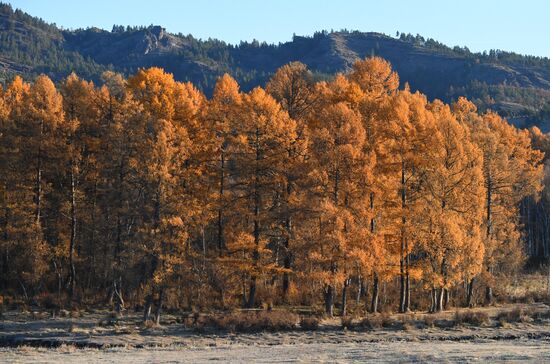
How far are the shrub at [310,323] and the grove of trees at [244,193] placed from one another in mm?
2061

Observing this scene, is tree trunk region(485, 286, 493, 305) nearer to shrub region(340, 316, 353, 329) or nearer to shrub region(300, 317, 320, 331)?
shrub region(340, 316, 353, 329)

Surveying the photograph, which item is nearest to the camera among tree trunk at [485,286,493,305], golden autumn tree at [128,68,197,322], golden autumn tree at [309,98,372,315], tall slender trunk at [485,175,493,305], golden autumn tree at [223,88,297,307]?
golden autumn tree at [309,98,372,315]

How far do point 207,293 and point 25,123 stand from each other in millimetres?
15569

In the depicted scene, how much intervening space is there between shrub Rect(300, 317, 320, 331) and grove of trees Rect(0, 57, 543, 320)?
2.06 m

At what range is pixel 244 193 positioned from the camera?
39.1 meters

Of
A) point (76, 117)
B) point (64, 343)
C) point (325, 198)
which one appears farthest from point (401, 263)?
point (76, 117)

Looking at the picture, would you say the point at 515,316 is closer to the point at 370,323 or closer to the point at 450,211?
the point at 450,211

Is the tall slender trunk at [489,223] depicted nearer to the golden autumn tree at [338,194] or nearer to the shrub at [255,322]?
the golden autumn tree at [338,194]

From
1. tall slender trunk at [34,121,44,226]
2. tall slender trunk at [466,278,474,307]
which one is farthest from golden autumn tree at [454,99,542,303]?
tall slender trunk at [34,121,44,226]

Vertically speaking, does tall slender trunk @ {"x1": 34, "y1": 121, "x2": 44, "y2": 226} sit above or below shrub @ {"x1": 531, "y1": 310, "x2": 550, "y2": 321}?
above

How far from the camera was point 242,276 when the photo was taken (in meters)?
37.5

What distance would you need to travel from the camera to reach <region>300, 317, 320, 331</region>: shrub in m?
32.0

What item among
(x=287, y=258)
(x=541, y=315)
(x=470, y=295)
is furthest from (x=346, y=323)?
(x=470, y=295)

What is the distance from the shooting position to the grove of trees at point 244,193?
33969 mm
